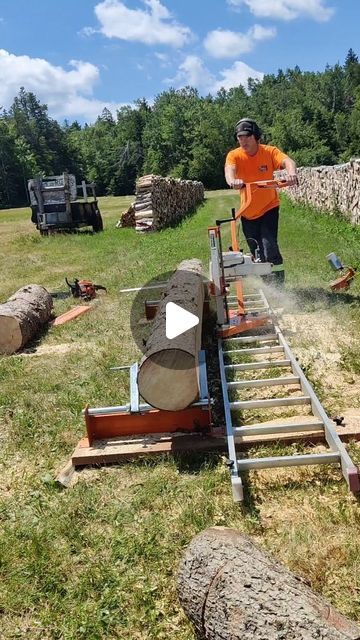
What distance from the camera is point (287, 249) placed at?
39.3ft

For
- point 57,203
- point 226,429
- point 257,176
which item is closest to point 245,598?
point 226,429

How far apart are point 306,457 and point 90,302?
20.4 ft

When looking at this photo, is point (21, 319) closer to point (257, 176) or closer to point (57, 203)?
point (257, 176)

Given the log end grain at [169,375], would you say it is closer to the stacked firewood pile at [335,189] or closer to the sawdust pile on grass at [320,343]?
the sawdust pile on grass at [320,343]

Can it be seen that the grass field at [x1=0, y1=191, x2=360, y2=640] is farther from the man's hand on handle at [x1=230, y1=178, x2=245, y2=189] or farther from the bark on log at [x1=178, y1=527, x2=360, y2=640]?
the man's hand on handle at [x1=230, y1=178, x2=245, y2=189]

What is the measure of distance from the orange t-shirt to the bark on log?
5.28 meters

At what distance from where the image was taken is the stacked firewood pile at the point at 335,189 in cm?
1399

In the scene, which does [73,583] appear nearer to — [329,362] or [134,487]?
[134,487]

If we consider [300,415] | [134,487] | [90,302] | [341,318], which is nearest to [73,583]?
[134,487]

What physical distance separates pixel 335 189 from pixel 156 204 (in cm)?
693

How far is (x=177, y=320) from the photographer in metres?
4.68

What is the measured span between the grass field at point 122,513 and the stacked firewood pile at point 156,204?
13.7 meters

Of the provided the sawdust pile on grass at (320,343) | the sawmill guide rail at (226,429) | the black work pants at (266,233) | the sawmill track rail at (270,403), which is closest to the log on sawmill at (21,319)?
the sawmill track rail at (270,403)

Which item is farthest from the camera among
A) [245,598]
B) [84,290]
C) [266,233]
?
[84,290]
